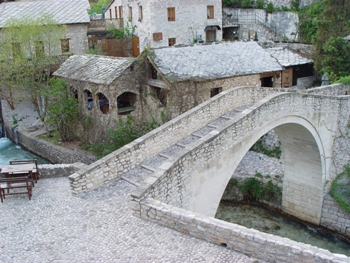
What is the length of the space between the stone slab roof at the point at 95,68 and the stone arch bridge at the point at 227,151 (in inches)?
231

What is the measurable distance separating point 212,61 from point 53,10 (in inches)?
508

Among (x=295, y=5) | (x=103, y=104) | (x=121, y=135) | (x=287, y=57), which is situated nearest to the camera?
(x=121, y=135)

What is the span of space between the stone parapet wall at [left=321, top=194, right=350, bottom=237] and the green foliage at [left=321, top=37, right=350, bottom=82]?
6448 mm

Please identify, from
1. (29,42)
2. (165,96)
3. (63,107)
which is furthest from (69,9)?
(165,96)

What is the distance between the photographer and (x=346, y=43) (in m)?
19.3

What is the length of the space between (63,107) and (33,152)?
12.1ft

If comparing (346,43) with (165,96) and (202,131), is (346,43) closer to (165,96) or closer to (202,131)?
(165,96)

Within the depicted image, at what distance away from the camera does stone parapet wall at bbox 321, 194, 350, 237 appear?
15.1 m

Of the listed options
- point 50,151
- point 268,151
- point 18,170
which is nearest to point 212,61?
point 268,151

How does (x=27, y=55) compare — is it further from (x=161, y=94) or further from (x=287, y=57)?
(x=287, y=57)

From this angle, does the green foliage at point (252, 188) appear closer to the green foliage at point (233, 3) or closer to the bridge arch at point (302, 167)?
the bridge arch at point (302, 167)

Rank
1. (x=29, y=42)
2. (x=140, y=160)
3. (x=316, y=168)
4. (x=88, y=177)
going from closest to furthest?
(x=88, y=177), (x=140, y=160), (x=316, y=168), (x=29, y=42)

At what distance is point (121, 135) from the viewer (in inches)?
658

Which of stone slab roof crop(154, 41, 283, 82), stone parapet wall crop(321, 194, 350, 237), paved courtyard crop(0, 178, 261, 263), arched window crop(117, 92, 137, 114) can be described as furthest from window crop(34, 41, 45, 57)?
stone parapet wall crop(321, 194, 350, 237)
